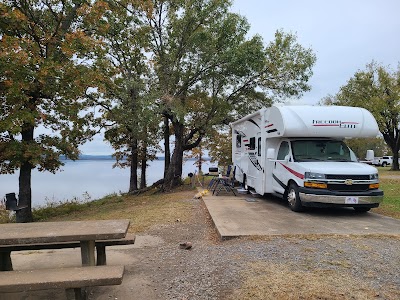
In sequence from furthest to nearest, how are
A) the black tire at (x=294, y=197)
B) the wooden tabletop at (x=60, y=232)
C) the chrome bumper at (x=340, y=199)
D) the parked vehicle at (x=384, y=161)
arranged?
the parked vehicle at (x=384, y=161) → the black tire at (x=294, y=197) → the chrome bumper at (x=340, y=199) → the wooden tabletop at (x=60, y=232)

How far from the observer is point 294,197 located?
914cm

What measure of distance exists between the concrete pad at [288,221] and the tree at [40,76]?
6415 millimetres

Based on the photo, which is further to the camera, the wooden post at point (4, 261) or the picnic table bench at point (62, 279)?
the wooden post at point (4, 261)

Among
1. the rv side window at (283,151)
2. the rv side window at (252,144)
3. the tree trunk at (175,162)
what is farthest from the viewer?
the tree trunk at (175,162)

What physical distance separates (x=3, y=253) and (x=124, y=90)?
11462 millimetres

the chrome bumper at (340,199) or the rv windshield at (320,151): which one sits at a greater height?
the rv windshield at (320,151)

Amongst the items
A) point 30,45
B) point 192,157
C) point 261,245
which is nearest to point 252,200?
point 261,245

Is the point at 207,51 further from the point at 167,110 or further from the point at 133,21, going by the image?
the point at 133,21

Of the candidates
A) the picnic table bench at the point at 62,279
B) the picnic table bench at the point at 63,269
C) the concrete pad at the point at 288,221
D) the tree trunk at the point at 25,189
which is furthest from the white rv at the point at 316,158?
the tree trunk at the point at 25,189

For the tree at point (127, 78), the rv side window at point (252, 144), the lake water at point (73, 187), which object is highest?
the tree at point (127, 78)

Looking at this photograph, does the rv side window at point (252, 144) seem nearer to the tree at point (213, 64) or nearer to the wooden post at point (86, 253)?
the tree at point (213, 64)

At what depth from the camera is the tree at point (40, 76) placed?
1117 cm

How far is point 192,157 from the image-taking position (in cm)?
2912

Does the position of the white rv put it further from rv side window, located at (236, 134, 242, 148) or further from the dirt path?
rv side window, located at (236, 134, 242, 148)
